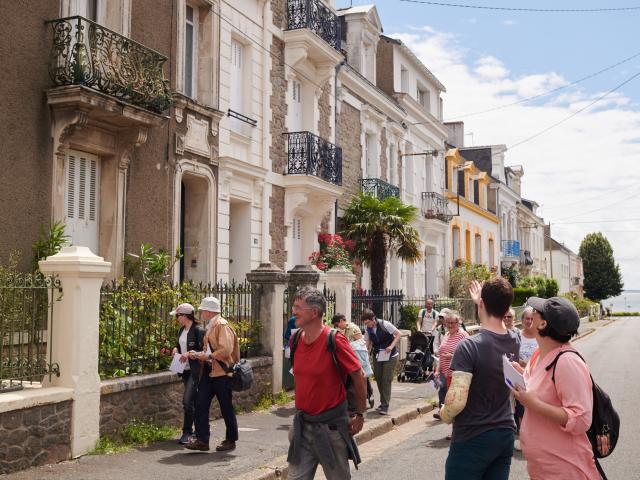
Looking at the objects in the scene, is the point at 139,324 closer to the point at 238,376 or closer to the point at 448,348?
the point at 238,376

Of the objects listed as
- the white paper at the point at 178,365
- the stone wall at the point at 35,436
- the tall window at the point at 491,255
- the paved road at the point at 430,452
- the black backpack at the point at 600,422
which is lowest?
the paved road at the point at 430,452

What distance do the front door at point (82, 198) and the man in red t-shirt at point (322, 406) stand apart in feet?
22.7

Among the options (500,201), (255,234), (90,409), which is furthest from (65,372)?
(500,201)

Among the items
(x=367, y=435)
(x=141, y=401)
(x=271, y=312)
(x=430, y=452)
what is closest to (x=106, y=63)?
(x=271, y=312)

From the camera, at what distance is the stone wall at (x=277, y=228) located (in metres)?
16.3

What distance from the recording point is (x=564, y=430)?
12.0 ft

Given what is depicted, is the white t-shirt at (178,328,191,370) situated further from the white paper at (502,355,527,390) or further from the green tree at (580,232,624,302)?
the green tree at (580,232,624,302)

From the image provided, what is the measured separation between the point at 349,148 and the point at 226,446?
46.4 ft

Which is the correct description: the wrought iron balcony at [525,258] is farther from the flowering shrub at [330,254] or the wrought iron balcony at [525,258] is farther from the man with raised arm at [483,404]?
the man with raised arm at [483,404]

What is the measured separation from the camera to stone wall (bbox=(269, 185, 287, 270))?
16.3m

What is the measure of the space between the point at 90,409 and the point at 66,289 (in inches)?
52.5

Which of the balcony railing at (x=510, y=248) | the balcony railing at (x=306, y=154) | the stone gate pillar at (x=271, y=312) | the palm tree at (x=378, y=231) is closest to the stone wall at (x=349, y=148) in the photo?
the palm tree at (x=378, y=231)

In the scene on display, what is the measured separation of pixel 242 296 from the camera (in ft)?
37.9

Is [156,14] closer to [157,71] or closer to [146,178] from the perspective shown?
[157,71]
